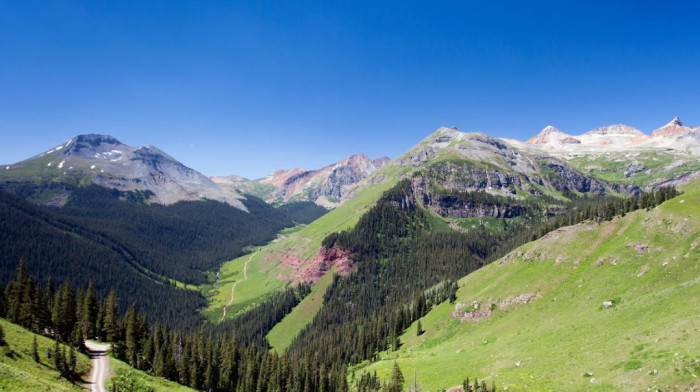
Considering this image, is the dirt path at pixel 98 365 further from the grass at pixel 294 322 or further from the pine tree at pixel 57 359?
the grass at pixel 294 322

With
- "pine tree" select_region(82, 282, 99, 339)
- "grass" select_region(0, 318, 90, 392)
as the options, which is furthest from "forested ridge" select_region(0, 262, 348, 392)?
"grass" select_region(0, 318, 90, 392)

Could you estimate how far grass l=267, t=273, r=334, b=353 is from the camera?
164 m

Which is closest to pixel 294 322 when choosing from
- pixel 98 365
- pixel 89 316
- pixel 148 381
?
pixel 89 316

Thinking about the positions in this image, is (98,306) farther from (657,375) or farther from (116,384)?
(657,375)

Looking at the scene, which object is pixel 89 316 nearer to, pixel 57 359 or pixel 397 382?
pixel 57 359

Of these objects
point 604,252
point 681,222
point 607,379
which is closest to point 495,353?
point 607,379

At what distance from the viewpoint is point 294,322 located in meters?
178

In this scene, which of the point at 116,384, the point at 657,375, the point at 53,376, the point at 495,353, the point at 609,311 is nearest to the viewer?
the point at 657,375

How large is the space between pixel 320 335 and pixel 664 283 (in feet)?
429

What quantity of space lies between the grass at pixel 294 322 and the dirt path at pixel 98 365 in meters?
98.3

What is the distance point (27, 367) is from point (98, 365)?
1736 cm

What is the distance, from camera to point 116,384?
165 ft

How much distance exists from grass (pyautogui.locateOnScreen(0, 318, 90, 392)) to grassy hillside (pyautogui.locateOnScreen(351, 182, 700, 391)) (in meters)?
60.9

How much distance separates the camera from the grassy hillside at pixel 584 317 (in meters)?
41.0
